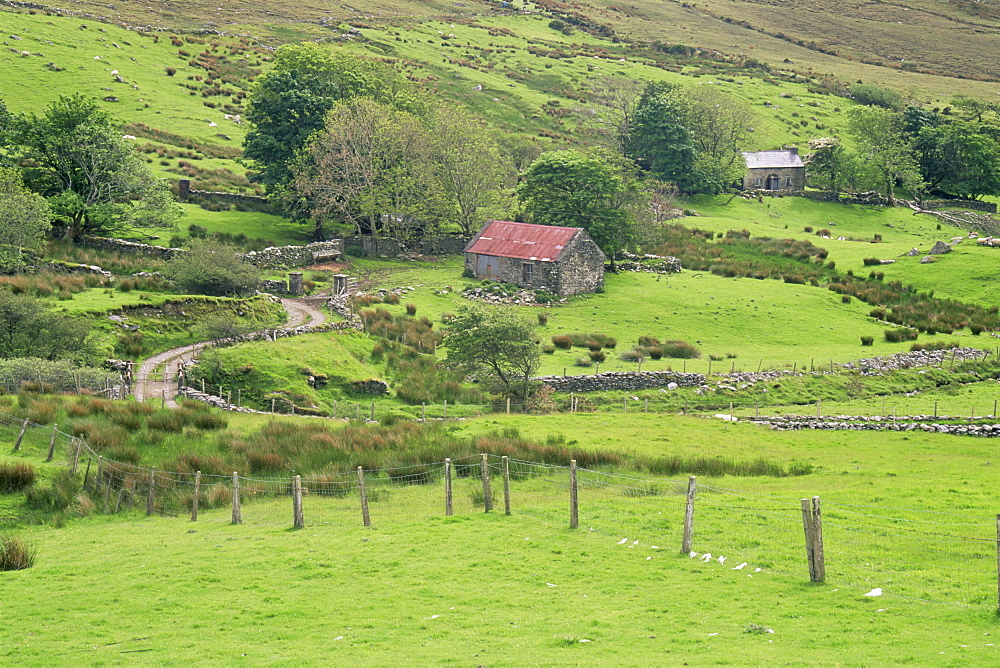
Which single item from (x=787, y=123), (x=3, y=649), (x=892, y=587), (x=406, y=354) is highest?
(x=787, y=123)

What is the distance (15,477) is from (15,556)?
6.31m

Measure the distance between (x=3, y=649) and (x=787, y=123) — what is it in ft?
425

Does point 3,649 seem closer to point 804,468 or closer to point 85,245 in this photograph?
point 804,468

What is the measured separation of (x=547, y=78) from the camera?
463 ft

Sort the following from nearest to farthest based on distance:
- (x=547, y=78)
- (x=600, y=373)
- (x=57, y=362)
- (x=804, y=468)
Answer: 1. (x=804, y=468)
2. (x=57, y=362)
3. (x=600, y=373)
4. (x=547, y=78)

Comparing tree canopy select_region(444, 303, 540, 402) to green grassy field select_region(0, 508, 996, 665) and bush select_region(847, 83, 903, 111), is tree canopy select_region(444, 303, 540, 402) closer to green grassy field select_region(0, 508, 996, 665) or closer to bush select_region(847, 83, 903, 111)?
green grassy field select_region(0, 508, 996, 665)

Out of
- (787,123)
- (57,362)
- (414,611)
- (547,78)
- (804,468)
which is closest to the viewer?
(414,611)

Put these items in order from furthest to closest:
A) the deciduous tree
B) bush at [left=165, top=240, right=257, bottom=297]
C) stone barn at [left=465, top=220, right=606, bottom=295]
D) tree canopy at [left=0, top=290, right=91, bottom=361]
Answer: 1. the deciduous tree
2. stone barn at [left=465, top=220, right=606, bottom=295]
3. bush at [left=165, top=240, right=257, bottom=297]
4. tree canopy at [left=0, top=290, right=91, bottom=361]

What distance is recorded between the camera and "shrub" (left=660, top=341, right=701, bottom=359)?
51031mm

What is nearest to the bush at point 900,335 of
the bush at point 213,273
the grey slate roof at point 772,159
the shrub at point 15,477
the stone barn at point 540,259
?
the stone barn at point 540,259

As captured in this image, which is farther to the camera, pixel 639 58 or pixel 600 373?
pixel 639 58

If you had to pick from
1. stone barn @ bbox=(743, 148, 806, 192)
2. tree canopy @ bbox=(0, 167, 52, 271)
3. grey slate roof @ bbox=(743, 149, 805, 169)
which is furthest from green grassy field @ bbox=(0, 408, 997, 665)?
grey slate roof @ bbox=(743, 149, 805, 169)

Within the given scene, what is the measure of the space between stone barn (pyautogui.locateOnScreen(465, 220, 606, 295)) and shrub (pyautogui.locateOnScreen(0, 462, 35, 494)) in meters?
42.1

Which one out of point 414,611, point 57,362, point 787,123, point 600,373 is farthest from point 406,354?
point 787,123
